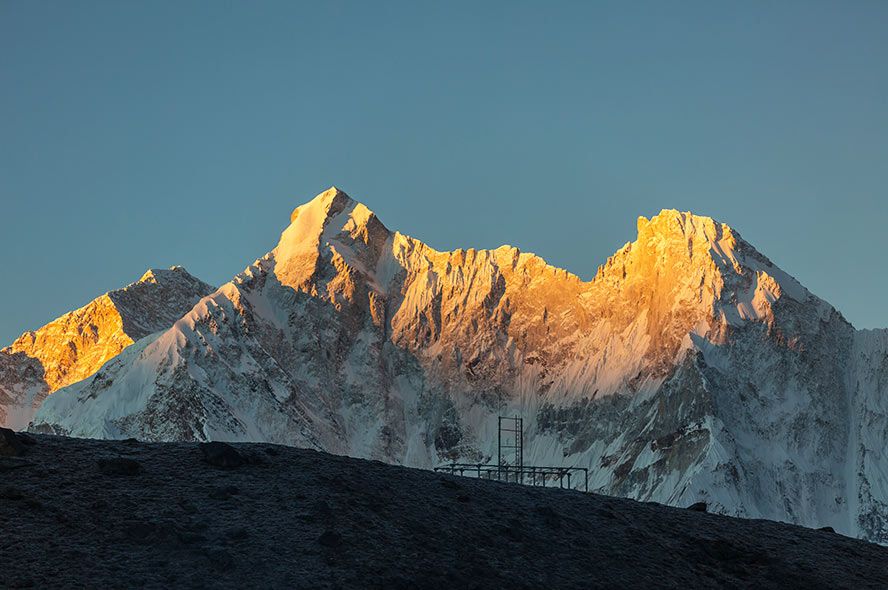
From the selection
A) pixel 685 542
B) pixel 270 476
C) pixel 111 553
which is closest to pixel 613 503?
pixel 685 542

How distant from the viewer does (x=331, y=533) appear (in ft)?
146

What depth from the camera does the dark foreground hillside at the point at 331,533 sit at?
41.4 metres

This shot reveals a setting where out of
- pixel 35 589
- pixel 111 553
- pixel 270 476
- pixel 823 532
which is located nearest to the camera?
pixel 35 589

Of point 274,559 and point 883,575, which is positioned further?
point 883,575

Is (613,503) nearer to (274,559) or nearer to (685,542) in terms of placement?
(685,542)

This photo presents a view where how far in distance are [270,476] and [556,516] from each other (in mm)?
10984

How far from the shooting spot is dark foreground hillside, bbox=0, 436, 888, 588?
4141cm

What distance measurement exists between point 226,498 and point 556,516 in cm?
1308

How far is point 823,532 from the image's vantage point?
65.7 metres

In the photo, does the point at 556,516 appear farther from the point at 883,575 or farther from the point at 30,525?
the point at 30,525

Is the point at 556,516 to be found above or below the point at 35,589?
above

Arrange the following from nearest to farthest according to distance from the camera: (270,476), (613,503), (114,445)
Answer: (270,476)
(114,445)
(613,503)

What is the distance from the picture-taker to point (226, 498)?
154ft

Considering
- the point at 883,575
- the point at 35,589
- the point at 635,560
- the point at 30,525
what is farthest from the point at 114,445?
the point at 883,575
